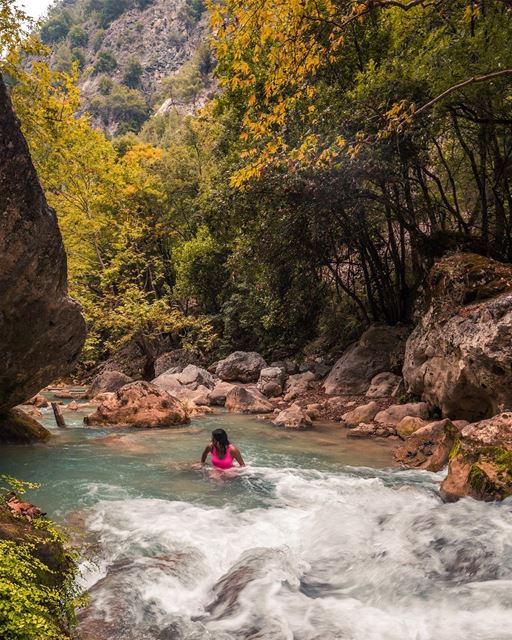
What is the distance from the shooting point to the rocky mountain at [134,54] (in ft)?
252

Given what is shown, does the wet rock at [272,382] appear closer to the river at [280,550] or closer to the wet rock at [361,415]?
the wet rock at [361,415]

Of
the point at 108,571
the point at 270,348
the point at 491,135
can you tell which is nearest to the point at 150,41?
the point at 270,348

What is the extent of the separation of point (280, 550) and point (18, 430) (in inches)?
301

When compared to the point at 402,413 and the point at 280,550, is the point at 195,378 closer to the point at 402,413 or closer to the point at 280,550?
the point at 402,413

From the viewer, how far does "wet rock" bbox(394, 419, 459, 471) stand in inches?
323

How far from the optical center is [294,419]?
41.6ft

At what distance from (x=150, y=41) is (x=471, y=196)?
102521 millimetres

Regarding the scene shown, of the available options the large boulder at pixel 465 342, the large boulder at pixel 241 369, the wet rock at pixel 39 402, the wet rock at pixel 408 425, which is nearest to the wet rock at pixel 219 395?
the large boulder at pixel 241 369

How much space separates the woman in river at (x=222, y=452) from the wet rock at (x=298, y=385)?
7.74m

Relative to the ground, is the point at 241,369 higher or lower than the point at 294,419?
higher

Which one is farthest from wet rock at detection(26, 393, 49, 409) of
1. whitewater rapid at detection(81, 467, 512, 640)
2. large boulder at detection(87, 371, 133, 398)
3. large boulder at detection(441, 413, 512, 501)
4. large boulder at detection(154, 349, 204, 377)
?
large boulder at detection(441, 413, 512, 501)

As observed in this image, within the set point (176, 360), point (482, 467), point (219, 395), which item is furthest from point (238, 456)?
point (176, 360)

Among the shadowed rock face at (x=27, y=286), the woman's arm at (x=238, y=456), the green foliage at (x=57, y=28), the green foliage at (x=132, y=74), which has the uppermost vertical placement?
the green foliage at (x=57, y=28)

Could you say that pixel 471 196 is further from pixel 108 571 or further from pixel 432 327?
pixel 108 571
